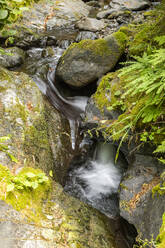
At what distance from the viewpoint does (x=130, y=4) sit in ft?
41.5

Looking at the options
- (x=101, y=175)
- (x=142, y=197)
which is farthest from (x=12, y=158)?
(x=101, y=175)

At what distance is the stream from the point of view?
3910mm

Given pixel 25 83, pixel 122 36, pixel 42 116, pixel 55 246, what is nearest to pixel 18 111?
pixel 42 116

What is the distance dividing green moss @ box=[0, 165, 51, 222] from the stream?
1616 mm

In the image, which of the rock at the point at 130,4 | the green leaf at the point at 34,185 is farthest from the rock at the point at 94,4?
the green leaf at the point at 34,185

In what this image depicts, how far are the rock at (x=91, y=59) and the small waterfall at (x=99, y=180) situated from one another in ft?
7.66

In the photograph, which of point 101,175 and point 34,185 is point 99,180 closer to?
point 101,175

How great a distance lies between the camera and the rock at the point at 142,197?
2620mm

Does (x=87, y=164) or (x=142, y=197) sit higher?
(x=142, y=197)

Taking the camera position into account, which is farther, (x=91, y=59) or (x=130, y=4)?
(x=130, y=4)

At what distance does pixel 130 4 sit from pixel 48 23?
5.91 metres

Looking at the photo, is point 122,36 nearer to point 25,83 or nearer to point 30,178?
point 25,83

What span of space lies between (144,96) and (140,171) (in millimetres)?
1470

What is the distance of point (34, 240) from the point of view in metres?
2.05
